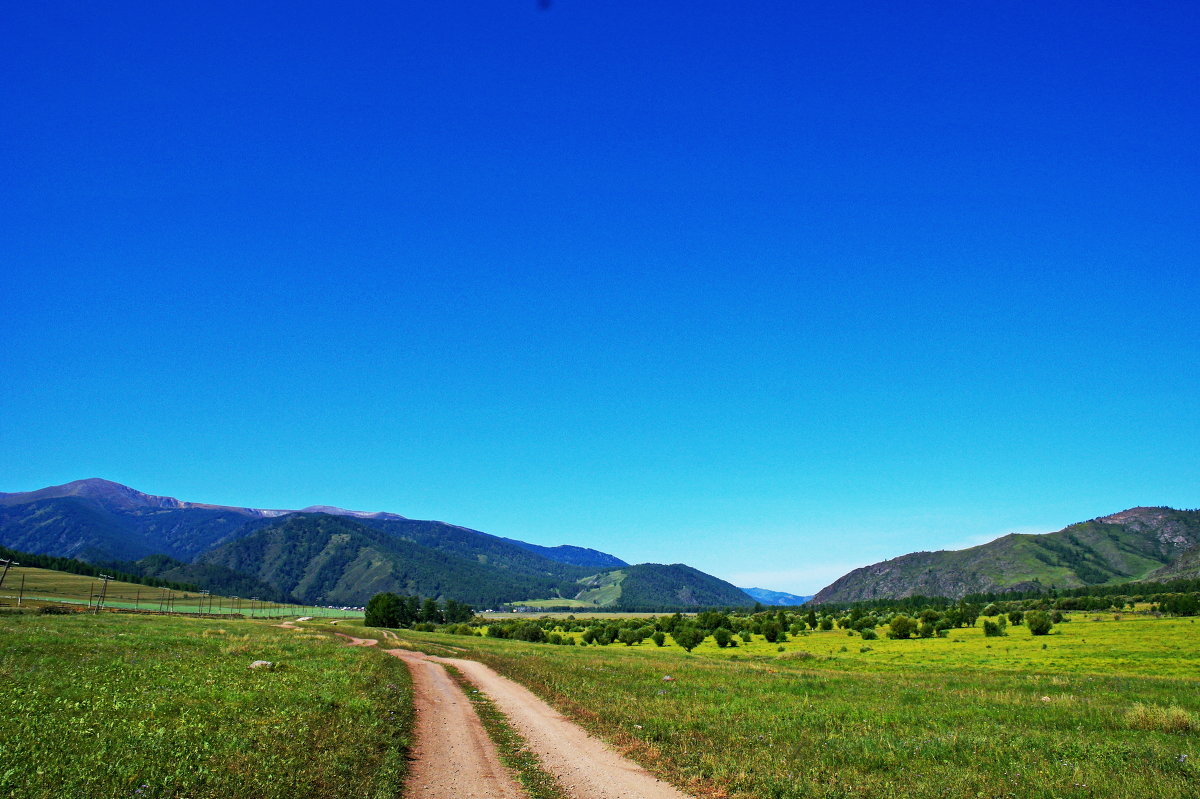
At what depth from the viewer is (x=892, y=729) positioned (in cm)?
2384

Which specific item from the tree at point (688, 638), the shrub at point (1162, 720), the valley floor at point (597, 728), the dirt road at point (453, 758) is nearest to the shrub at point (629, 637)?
the tree at point (688, 638)

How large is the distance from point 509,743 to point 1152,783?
17.8 metres

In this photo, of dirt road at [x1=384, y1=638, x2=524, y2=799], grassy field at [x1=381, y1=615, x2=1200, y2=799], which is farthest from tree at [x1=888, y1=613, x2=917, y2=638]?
dirt road at [x1=384, y1=638, x2=524, y2=799]

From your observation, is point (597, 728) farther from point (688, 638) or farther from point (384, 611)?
point (384, 611)

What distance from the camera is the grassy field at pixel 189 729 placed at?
1244 centimetres

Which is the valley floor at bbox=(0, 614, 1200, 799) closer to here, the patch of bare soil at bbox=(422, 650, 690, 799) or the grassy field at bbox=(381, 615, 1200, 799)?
the grassy field at bbox=(381, 615, 1200, 799)

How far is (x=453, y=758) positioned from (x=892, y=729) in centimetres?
1651

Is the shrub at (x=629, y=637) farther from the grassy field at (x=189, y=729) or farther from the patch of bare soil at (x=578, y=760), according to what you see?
the grassy field at (x=189, y=729)

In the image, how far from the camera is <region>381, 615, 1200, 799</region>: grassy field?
1612cm

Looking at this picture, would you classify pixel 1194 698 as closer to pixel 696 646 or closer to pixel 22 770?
pixel 22 770

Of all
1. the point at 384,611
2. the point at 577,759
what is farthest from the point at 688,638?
the point at 384,611

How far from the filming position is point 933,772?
17359mm

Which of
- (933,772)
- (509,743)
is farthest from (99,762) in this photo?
(933,772)

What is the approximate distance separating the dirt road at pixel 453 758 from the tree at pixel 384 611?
463 feet
